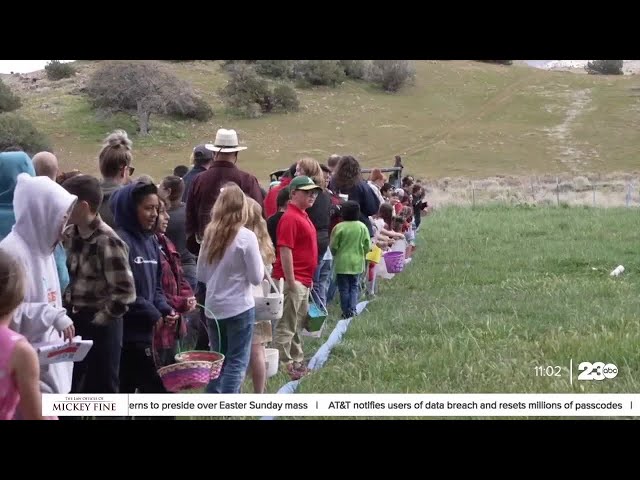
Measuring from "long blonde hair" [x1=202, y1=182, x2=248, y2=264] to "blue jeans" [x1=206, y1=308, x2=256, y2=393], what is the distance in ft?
1.19

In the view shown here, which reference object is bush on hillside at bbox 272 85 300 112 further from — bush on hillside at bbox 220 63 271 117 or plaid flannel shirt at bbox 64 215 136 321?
plaid flannel shirt at bbox 64 215 136 321

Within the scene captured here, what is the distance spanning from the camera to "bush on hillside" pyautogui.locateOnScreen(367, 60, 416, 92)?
5008 mm

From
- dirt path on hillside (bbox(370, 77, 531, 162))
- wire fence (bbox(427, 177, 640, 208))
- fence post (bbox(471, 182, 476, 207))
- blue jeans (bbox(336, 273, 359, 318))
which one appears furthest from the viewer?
fence post (bbox(471, 182, 476, 207))

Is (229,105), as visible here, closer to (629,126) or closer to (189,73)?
(189,73)

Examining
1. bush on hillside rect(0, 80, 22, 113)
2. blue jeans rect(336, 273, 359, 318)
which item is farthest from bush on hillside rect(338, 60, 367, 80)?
blue jeans rect(336, 273, 359, 318)

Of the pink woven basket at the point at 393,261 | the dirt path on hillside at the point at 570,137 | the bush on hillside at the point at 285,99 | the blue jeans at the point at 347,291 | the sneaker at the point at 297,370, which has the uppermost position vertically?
the bush on hillside at the point at 285,99

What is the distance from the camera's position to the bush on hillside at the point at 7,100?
15.5ft

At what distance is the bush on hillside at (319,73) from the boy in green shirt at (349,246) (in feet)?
6.27

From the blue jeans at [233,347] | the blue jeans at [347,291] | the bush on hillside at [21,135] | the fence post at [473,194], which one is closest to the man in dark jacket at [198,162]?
the bush on hillside at [21,135]

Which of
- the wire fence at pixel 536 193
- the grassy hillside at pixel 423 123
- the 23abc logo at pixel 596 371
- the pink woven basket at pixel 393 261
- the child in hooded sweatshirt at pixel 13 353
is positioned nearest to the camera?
the child in hooded sweatshirt at pixel 13 353

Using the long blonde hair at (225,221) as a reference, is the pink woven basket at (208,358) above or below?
below

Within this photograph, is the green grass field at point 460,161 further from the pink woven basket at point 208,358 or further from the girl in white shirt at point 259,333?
the pink woven basket at point 208,358

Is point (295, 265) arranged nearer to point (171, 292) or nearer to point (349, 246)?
point (171, 292)
